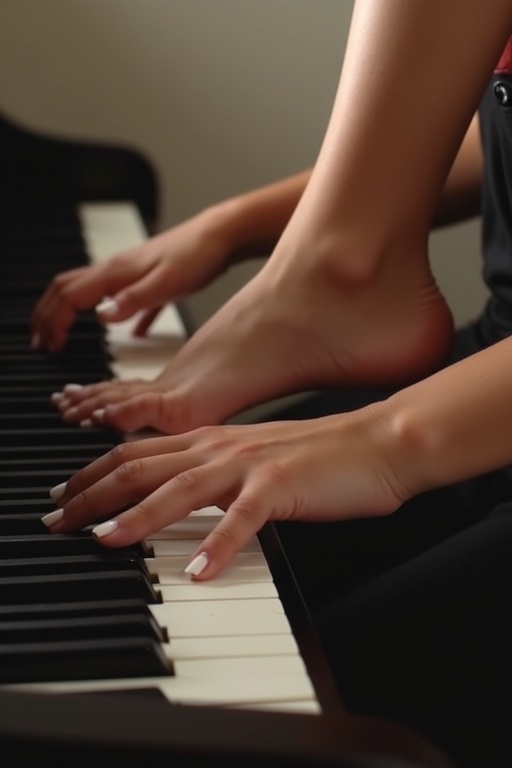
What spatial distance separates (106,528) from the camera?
0.63 m

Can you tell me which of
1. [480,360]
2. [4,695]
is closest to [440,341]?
[480,360]

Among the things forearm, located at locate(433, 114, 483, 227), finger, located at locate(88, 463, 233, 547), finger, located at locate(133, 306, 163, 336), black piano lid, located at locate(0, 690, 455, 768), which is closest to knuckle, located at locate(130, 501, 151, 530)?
finger, located at locate(88, 463, 233, 547)

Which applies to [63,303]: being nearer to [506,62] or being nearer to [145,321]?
[145,321]

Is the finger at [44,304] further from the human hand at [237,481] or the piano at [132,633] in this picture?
the human hand at [237,481]

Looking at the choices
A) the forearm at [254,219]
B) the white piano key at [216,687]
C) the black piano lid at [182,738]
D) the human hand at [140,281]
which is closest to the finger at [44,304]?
the human hand at [140,281]

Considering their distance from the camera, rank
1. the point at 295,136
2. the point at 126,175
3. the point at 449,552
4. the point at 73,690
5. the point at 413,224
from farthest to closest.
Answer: the point at 295,136 < the point at 126,175 < the point at 413,224 < the point at 449,552 < the point at 73,690

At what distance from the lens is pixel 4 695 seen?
1.31ft

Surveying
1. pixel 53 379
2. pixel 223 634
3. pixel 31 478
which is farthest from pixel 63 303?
pixel 223 634

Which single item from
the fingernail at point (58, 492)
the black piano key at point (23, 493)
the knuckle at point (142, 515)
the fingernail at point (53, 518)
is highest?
the knuckle at point (142, 515)

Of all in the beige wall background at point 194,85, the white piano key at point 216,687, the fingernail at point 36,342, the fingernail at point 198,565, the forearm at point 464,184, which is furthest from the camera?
the beige wall background at point 194,85

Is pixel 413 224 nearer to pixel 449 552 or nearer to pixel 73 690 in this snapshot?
pixel 449 552

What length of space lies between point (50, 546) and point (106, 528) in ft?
0.11

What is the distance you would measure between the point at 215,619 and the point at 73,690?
0.09 metres

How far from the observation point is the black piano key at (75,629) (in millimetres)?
548
